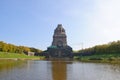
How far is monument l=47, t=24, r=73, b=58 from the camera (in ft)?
524

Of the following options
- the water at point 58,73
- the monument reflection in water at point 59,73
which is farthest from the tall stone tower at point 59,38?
the water at point 58,73

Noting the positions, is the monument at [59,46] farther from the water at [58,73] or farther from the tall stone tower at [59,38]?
the water at [58,73]

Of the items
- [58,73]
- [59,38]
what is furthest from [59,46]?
[58,73]

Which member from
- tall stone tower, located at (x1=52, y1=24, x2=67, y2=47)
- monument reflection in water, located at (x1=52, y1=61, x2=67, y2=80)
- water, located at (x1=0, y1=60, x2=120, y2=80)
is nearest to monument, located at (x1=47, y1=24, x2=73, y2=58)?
tall stone tower, located at (x1=52, y1=24, x2=67, y2=47)

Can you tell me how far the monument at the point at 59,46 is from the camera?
15974 cm

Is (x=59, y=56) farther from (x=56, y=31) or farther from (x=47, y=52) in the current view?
(x=56, y=31)

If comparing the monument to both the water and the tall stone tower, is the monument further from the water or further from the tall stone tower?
the water

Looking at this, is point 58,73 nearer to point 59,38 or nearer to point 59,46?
point 59,46

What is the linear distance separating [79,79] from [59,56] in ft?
439

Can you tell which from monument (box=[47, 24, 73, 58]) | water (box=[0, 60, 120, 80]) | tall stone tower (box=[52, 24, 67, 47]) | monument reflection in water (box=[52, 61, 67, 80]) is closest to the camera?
water (box=[0, 60, 120, 80])

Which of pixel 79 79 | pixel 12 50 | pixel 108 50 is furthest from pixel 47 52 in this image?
pixel 79 79

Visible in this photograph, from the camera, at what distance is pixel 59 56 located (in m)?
160

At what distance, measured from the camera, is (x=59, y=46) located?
546 feet

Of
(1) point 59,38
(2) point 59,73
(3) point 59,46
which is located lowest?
(2) point 59,73
